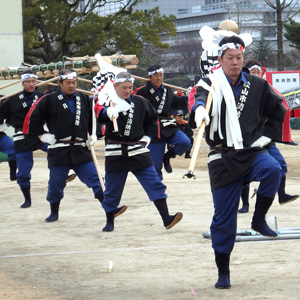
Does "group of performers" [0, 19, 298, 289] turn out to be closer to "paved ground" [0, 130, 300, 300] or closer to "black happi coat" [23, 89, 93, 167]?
"black happi coat" [23, 89, 93, 167]

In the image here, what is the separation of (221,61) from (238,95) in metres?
0.32

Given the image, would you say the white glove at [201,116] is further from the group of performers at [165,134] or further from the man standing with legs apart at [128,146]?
the man standing with legs apart at [128,146]

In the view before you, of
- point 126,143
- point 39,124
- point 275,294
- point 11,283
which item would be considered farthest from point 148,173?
point 275,294

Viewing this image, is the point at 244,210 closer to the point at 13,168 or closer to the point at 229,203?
the point at 229,203

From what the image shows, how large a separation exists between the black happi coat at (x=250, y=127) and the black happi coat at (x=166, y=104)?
16.4 ft

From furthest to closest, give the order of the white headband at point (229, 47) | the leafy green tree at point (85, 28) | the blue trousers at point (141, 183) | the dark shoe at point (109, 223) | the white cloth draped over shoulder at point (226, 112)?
the leafy green tree at point (85, 28) < the dark shoe at point (109, 223) < the blue trousers at point (141, 183) < the white headband at point (229, 47) < the white cloth draped over shoulder at point (226, 112)

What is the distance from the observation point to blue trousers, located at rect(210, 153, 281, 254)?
17.0 feet

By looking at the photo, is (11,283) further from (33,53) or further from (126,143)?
(33,53)

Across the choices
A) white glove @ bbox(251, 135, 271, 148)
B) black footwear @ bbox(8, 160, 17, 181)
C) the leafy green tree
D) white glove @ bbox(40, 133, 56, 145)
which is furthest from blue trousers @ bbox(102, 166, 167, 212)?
the leafy green tree

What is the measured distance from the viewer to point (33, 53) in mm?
31422

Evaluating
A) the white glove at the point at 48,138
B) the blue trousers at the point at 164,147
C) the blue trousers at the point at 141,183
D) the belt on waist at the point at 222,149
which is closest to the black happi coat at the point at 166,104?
the blue trousers at the point at 164,147

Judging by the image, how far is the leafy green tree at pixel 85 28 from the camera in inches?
1162

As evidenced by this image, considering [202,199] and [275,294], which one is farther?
[202,199]

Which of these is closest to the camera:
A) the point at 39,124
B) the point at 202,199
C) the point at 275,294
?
the point at 275,294
